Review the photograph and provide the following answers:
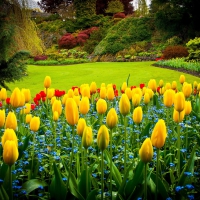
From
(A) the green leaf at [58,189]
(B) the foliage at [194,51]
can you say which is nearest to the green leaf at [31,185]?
(A) the green leaf at [58,189]

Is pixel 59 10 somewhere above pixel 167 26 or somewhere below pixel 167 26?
above

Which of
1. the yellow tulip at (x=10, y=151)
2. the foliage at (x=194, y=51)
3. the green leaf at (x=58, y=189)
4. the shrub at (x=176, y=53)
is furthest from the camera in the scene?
the shrub at (x=176, y=53)

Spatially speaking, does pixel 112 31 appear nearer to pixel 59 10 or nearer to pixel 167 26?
pixel 167 26

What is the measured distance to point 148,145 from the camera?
3.67ft

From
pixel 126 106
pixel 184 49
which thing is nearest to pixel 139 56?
pixel 184 49

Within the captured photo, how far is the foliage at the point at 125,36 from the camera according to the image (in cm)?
1745

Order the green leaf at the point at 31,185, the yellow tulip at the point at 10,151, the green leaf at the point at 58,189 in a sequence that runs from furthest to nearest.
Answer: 1. the green leaf at the point at 31,185
2. the green leaf at the point at 58,189
3. the yellow tulip at the point at 10,151

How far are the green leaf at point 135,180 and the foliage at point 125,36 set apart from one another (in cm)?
1612

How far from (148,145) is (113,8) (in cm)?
2653

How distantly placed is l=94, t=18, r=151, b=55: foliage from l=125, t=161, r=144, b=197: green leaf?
1612 centimetres

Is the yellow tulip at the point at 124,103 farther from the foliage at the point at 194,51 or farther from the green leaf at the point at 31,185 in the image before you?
the foliage at the point at 194,51

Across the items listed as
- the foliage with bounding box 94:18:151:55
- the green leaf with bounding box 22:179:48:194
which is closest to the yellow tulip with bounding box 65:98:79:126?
the green leaf with bounding box 22:179:48:194

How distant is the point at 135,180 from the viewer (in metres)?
1.36

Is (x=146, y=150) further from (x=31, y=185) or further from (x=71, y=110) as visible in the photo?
(x=31, y=185)
